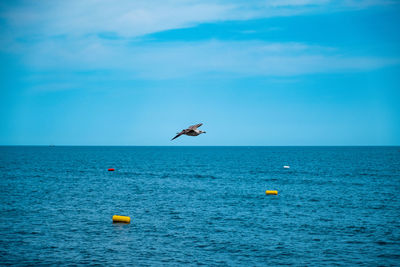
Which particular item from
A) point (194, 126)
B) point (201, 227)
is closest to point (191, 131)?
point (194, 126)

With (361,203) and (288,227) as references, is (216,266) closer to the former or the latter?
(288,227)

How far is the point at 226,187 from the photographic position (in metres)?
69.9

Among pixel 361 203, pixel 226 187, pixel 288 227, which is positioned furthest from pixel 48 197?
pixel 361 203

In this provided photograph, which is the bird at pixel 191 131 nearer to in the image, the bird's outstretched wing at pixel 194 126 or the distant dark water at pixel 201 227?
the bird's outstretched wing at pixel 194 126

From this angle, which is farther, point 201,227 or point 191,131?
point 201,227

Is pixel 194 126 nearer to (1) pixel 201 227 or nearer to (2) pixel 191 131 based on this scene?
(2) pixel 191 131

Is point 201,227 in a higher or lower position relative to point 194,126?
lower

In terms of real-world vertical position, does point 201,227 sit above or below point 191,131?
below

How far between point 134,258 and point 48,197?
107ft

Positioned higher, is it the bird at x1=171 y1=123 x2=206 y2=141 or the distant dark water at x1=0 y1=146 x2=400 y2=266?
the bird at x1=171 y1=123 x2=206 y2=141

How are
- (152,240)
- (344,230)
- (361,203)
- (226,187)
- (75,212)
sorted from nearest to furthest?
1. (152,240)
2. (344,230)
3. (75,212)
4. (361,203)
5. (226,187)

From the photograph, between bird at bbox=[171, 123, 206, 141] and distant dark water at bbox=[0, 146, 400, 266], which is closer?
bird at bbox=[171, 123, 206, 141]

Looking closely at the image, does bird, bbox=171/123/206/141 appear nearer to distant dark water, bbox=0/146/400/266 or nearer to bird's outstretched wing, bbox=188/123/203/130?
bird's outstretched wing, bbox=188/123/203/130

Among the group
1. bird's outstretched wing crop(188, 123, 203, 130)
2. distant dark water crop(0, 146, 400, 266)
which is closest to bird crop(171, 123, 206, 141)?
bird's outstretched wing crop(188, 123, 203, 130)
